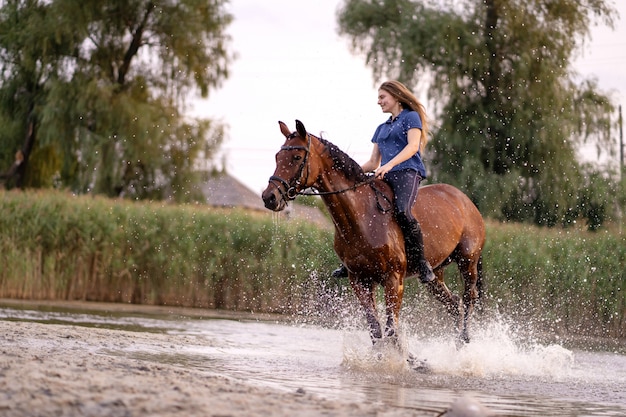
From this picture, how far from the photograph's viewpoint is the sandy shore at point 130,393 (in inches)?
213

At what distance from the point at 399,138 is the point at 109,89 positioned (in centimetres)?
2708

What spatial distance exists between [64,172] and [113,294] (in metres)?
17.7

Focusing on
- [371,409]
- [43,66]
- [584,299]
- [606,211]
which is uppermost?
[43,66]

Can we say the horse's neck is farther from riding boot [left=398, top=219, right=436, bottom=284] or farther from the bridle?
riding boot [left=398, top=219, right=436, bottom=284]

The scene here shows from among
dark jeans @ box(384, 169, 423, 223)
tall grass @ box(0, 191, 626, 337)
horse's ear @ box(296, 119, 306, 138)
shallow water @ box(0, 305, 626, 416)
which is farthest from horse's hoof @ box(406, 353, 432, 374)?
tall grass @ box(0, 191, 626, 337)

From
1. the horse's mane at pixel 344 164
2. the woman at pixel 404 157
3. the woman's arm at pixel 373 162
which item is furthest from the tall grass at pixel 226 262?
the horse's mane at pixel 344 164

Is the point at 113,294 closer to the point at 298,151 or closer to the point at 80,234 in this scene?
the point at 80,234

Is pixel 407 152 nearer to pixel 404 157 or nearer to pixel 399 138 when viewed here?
pixel 404 157

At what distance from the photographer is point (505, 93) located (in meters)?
33.0

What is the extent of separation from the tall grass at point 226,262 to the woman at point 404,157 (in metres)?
6.93

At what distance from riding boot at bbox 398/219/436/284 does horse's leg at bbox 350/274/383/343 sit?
585 mm

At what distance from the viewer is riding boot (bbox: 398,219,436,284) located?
9820 mm

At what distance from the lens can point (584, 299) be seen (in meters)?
16.9

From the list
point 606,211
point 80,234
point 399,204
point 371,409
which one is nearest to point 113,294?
point 80,234
